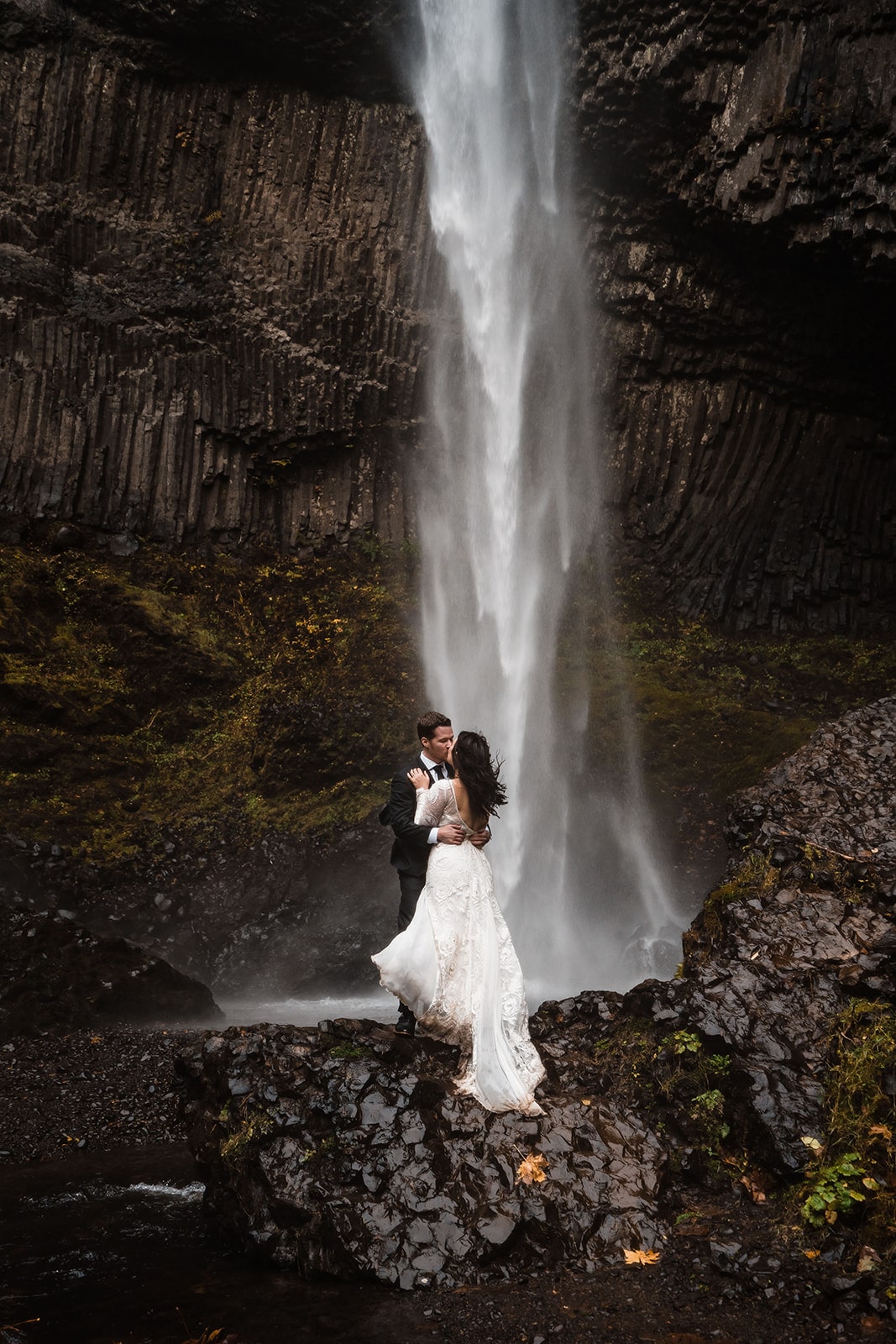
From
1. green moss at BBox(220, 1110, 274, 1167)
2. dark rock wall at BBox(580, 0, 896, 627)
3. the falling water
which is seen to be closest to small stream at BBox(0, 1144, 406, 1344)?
green moss at BBox(220, 1110, 274, 1167)

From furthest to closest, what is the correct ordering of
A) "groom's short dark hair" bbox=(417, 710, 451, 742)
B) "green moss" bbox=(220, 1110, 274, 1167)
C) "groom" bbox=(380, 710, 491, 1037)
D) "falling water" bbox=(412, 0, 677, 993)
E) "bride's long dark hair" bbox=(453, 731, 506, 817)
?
1. "falling water" bbox=(412, 0, 677, 993)
2. "groom's short dark hair" bbox=(417, 710, 451, 742)
3. "groom" bbox=(380, 710, 491, 1037)
4. "bride's long dark hair" bbox=(453, 731, 506, 817)
5. "green moss" bbox=(220, 1110, 274, 1167)

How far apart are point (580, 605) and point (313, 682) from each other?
5478 millimetres

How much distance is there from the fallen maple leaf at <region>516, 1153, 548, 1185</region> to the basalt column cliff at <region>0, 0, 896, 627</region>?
525 inches

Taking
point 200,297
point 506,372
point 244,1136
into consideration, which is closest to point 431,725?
point 244,1136

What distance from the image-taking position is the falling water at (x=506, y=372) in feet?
52.5

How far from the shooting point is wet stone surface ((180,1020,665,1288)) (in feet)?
12.6

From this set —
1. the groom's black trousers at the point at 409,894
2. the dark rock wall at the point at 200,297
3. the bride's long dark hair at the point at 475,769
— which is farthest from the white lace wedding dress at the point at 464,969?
the dark rock wall at the point at 200,297

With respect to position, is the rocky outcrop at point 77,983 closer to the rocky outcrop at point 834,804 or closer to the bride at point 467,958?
the bride at point 467,958

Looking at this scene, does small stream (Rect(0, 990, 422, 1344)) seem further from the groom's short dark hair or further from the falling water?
the falling water

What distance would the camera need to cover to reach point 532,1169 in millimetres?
4145

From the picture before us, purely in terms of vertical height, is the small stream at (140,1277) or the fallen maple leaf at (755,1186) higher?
the fallen maple leaf at (755,1186)

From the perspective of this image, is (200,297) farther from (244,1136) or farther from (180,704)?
(244,1136)

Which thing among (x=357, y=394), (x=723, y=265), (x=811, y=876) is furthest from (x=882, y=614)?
(x=811, y=876)

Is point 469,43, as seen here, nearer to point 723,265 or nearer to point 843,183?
point 723,265
